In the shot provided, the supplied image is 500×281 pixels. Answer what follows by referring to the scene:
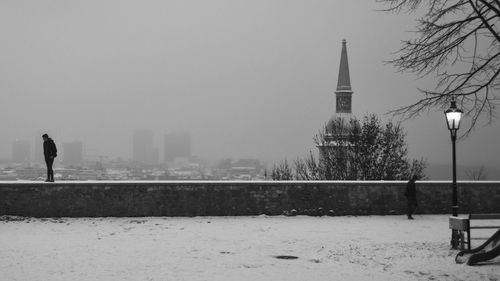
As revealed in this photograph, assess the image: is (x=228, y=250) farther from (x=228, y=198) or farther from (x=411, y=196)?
(x=411, y=196)

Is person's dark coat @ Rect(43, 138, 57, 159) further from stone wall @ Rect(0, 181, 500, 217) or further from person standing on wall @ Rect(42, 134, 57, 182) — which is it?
stone wall @ Rect(0, 181, 500, 217)

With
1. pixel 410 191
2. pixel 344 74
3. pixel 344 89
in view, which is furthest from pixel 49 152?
pixel 344 74

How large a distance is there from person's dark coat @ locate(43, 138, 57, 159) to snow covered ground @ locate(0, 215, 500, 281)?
227cm

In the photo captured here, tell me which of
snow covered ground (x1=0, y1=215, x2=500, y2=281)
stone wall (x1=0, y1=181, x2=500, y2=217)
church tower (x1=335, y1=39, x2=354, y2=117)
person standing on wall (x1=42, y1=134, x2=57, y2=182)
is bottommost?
snow covered ground (x1=0, y1=215, x2=500, y2=281)

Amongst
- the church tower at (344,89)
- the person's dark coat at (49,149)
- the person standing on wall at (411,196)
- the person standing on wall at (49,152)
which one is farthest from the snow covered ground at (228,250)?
the church tower at (344,89)

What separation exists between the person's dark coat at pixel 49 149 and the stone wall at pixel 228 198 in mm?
976

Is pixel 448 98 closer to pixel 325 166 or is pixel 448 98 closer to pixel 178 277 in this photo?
pixel 178 277

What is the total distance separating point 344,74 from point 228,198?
57513 millimetres

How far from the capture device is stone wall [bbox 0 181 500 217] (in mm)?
17062

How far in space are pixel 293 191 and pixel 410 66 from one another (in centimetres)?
836

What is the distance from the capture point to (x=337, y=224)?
52.4 feet

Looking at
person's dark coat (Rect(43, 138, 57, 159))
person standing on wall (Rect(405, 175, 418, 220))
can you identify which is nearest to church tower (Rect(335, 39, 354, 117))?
person standing on wall (Rect(405, 175, 418, 220))

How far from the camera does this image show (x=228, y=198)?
17.9m

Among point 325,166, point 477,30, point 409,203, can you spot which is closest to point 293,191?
point 409,203
